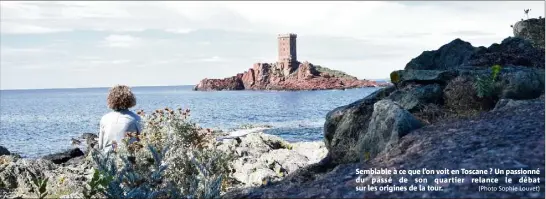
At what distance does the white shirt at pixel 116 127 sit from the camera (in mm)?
9703

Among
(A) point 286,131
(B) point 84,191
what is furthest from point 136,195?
(A) point 286,131

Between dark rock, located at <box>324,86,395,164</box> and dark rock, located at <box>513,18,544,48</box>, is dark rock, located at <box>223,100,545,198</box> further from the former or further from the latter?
dark rock, located at <box>513,18,544,48</box>

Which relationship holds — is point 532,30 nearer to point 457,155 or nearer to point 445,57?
point 445,57

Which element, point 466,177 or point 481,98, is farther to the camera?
point 481,98

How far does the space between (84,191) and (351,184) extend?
3.30 meters

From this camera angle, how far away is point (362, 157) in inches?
345

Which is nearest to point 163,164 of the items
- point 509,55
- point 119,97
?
point 119,97

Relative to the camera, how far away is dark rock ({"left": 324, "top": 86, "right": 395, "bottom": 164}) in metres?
9.61

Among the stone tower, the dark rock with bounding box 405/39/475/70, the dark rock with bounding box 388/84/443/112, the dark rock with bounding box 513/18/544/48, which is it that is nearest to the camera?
the dark rock with bounding box 388/84/443/112

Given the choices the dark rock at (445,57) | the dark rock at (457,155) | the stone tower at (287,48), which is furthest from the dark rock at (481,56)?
the stone tower at (287,48)

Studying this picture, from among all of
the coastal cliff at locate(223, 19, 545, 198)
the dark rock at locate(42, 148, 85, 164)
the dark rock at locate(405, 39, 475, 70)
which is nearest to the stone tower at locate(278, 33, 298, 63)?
the dark rock at locate(42, 148, 85, 164)

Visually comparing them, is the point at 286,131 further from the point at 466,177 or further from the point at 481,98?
the point at 466,177

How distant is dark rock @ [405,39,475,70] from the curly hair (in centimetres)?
674

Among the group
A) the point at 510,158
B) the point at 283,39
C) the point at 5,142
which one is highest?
the point at 283,39
